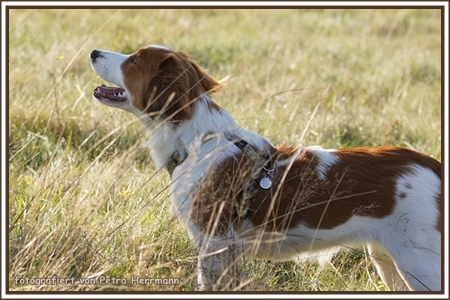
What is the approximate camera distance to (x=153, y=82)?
14.3 ft

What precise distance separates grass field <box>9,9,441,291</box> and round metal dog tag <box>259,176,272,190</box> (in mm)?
432

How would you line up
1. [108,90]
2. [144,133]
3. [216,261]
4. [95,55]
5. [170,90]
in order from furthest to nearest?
[144,133]
[95,55]
[108,90]
[170,90]
[216,261]

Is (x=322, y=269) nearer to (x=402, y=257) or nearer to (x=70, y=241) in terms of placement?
(x=402, y=257)

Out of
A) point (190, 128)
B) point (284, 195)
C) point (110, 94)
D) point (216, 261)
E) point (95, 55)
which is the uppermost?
point (95, 55)

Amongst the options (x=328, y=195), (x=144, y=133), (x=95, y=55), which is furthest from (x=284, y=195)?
(x=95, y=55)

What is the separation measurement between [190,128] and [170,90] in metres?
0.23

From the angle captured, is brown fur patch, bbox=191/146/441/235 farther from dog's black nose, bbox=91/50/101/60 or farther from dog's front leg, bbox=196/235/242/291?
dog's black nose, bbox=91/50/101/60

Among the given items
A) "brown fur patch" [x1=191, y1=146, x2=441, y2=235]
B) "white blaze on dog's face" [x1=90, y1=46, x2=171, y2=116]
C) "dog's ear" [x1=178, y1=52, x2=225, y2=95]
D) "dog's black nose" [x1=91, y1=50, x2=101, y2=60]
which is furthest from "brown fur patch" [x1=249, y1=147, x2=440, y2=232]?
"dog's black nose" [x1=91, y1=50, x2=101, y2=60]

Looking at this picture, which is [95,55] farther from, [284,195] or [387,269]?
[387,269]

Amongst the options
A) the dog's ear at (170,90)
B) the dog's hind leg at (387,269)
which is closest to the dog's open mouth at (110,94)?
the dog's ear at (170,90)

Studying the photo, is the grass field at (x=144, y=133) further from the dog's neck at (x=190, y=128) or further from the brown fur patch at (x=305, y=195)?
the brown fur patch at (x=305, y=195)

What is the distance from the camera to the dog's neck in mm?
4312

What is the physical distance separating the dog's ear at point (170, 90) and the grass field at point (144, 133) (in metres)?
0.23

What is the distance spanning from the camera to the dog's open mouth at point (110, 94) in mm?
4379
